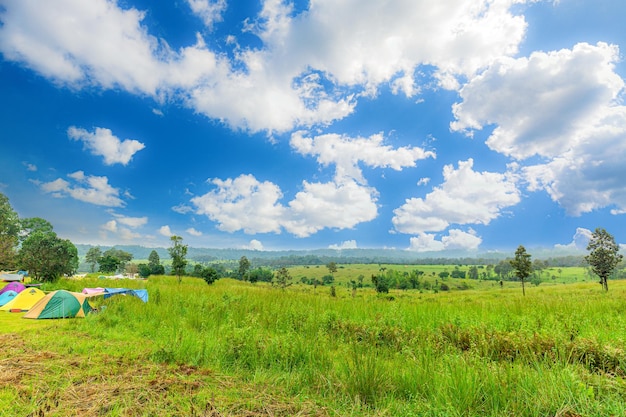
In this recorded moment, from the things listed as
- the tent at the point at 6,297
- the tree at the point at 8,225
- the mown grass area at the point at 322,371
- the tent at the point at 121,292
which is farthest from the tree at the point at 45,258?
the tree at the point at 8,225

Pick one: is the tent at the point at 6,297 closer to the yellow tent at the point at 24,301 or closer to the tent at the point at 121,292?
the yellow tent at the point at 24,301

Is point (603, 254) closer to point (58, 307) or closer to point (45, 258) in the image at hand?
point (58, 307)

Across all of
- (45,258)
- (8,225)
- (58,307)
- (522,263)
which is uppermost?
(8,225)

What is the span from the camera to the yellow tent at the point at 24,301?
12.8 metres

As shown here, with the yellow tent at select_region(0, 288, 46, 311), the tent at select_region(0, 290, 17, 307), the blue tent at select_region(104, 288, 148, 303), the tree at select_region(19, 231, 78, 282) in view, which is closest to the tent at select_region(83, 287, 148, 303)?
the blue tent at select_region(104, 288, 148, 303)

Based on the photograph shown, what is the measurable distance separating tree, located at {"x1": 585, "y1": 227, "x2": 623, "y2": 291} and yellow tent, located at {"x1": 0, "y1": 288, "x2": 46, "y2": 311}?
65.8 meters

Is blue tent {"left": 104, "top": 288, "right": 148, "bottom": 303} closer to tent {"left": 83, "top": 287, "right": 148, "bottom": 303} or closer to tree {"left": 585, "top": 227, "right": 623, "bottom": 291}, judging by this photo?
tent {"left": 83, "top": 287, "right": 148, "bottom": 303}

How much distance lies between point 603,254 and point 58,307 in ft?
216

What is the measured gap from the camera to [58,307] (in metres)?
10.9

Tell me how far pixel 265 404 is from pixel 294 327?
5.11 meters

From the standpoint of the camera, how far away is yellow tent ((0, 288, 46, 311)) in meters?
12.8

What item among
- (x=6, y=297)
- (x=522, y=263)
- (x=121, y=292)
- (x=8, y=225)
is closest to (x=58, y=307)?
(x=121, y=292)

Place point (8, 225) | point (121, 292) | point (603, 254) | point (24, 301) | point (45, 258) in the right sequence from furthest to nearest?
1. point (8, 225)
2. point (603, 254)
3. point (45, 258)
4. point (121, 292)
5. point (24, 301)

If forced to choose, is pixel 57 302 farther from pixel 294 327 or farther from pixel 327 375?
pixel 327 375
